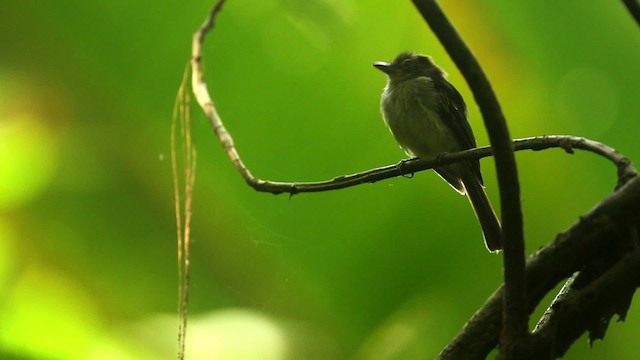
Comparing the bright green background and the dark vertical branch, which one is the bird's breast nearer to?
the bright green background

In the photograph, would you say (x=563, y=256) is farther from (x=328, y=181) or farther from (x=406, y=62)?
(x=406, y=62)

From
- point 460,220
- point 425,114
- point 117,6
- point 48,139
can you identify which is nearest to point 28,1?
point 117,6

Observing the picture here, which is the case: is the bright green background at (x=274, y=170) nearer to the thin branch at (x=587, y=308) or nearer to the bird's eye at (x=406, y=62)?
the bird's eye at (x=406, y=62)

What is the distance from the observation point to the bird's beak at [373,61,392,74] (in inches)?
81.4

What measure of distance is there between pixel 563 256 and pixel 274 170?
1183 millimetres

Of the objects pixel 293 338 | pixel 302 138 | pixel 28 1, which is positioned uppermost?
pixel 28 1

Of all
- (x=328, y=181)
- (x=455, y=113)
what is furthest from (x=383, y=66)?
(x=328, y=181)

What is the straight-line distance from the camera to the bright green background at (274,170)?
195cm

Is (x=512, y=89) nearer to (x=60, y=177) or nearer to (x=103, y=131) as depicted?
(x=103, y=131)

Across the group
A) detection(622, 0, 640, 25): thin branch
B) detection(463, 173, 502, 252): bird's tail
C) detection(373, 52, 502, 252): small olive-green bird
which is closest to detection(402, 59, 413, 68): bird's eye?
detection(373, 52, 502, 252): small olive-green bird

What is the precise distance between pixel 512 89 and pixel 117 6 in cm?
106

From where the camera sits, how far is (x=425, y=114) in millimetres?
2135

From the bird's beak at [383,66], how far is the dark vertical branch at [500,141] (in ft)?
4.02

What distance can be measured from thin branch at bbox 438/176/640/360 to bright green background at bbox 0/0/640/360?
103 cm
